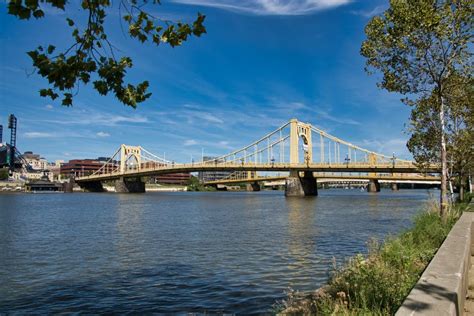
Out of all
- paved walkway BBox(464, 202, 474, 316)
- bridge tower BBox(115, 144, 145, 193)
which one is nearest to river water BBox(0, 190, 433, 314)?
paved walkway BBox(464, 202, 474, 316)

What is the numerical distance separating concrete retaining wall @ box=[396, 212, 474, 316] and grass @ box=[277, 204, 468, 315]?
740 mm

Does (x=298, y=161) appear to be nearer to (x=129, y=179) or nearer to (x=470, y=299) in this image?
(x=129, y=179)

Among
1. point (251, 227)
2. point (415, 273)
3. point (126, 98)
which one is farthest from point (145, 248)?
point (126, 98)

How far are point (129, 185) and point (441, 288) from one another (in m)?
128

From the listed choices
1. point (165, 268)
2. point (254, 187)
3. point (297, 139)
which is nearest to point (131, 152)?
point (254, 187)

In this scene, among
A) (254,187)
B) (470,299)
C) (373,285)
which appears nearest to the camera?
(470,299)

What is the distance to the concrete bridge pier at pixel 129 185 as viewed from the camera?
126 meters

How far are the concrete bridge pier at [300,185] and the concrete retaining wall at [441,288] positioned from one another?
82633mm

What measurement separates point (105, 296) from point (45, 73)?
7695 mm

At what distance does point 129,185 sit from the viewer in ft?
419

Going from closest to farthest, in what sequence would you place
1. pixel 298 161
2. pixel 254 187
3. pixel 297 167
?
pixel 297 167, pixel 298 161, pixel 254 187

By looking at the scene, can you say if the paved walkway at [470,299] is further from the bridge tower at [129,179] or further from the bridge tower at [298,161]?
the bridge tower at [129,179]

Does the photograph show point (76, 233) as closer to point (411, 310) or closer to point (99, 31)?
point (99, 31)

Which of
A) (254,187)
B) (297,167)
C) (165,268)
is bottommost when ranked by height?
(165,268)
